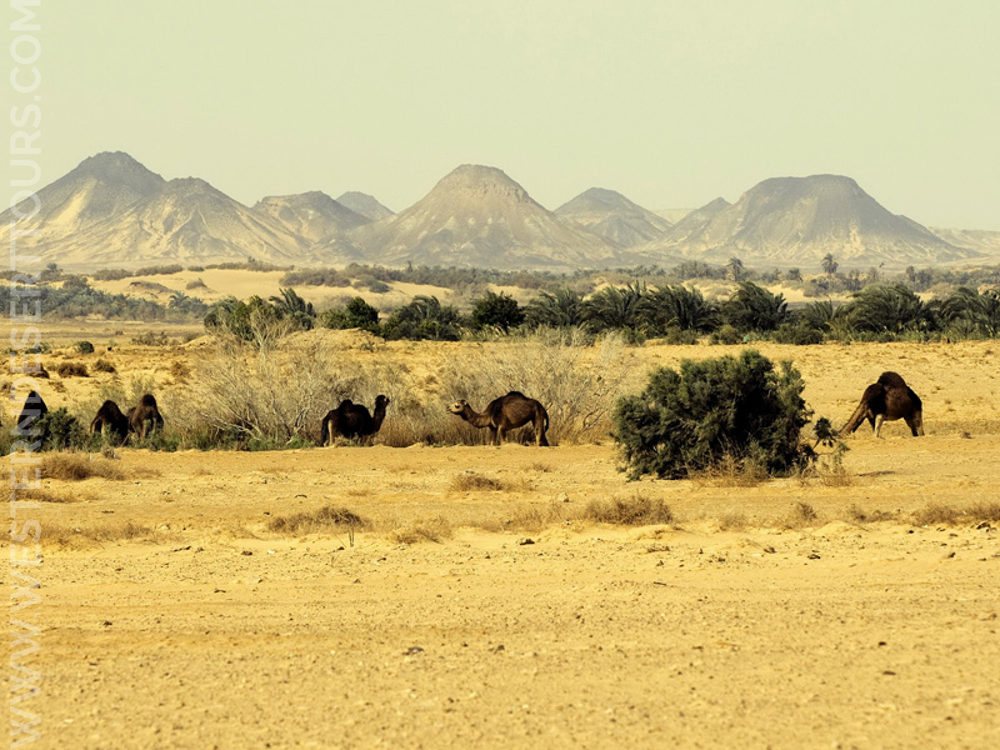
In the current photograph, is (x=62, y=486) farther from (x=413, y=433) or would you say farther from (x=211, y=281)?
(x=211, y=281)

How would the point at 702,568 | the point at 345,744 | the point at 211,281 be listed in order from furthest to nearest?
the point at 211,281
the point at 702,568
the point at 345,744

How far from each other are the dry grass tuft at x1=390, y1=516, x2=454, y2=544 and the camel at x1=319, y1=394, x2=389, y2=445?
810 cm

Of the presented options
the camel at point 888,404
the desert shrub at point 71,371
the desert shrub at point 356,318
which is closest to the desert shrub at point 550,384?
the camel at point 888,404

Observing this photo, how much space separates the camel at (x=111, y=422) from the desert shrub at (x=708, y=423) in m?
9.39

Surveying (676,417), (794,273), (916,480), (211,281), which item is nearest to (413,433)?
(676,417)

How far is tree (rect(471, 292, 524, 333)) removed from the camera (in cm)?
4601

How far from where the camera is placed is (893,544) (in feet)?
37.6

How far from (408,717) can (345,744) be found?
47 cm

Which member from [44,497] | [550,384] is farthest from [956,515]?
[550,384]

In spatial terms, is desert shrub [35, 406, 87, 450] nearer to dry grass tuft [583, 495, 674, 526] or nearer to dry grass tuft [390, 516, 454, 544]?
dry grass tuft [390, 516, 454, 544]

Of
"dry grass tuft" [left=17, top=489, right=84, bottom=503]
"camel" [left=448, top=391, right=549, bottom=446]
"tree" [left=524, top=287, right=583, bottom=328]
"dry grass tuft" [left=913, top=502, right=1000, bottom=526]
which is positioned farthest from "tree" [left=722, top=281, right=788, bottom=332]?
"dry grass tuft" [left=17, top=489, right=84, bottom=503]

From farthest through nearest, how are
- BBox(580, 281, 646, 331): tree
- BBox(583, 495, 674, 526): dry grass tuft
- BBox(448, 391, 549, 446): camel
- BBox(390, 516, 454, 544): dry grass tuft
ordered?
BBox(580, 281, 646, 331): tree, BBox(448, 391, 549, 446): camel, BBox(583, 495, 674, 526): dry grass tuft, BBox(390, 516, 454, 544): dry grass tuft

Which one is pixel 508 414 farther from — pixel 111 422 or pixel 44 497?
pixel 44 497

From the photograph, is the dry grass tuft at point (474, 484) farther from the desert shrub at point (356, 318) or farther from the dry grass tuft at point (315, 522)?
the desert shrub at point (356, 318)
